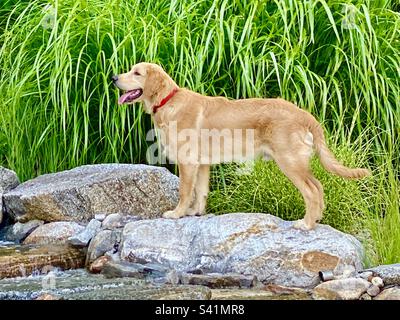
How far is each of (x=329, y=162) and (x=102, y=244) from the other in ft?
4.97

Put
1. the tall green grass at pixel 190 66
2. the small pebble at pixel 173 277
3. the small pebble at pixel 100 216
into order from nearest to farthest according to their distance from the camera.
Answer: the small pebble at pixel 173 277 < the small pebble at pixel 100 216 < the tall green grass at pixel 190 66

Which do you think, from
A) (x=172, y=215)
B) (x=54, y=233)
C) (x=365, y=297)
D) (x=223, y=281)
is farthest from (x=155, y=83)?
(x=365, y=297)

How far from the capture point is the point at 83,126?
21.7ft

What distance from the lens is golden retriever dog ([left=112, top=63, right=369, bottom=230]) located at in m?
5.03

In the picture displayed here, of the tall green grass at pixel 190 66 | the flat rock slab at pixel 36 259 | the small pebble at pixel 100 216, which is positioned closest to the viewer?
the flat rock slab at pixel 36 259

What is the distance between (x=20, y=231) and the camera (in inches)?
227

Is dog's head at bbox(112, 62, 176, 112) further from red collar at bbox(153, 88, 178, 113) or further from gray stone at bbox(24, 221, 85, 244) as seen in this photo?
gray stone at bbox(24, 221, 85, 244)

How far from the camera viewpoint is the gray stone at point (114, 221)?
552 centimetres

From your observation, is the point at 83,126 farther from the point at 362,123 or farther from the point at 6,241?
the point at 362,123

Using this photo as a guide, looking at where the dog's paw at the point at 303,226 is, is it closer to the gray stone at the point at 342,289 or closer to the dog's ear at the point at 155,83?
the gray stone at the point at 342,289

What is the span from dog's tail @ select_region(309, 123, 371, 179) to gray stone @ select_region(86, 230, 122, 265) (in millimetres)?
1389

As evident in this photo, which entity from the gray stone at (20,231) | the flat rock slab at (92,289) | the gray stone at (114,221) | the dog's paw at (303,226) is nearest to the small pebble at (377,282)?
the dog's paw at (303,226)

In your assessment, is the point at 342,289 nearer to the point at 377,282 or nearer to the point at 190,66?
the point at 377,282

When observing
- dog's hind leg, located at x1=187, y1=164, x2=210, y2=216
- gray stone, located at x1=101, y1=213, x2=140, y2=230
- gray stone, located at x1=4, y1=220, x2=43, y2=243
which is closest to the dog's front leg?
dog's hind leg, located at x1=187, y1=164, x2=210, y2=216
